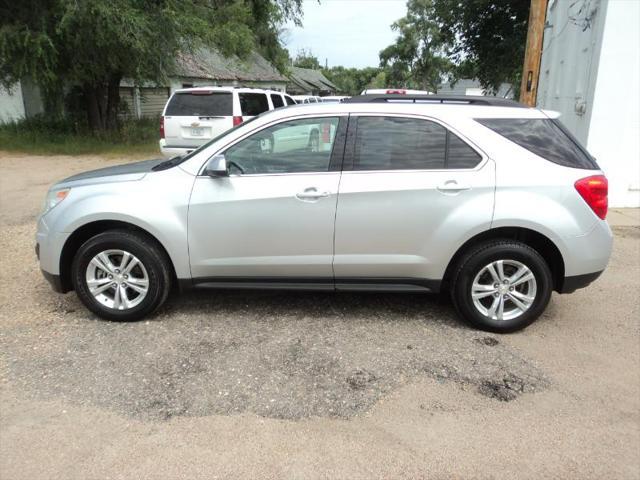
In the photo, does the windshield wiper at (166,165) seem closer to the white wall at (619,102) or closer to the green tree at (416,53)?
the white wall at (619,102)

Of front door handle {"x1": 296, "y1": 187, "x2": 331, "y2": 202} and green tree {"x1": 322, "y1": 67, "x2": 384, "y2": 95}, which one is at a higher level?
green tree {"x1": 322, "y1": 67, "x2": 384, "y2": 95}

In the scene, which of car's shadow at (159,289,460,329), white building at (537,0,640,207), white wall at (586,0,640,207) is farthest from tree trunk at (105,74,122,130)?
car's shadow at (159,289,460,329)

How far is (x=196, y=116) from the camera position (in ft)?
35.8

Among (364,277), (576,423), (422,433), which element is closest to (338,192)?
(364,277)

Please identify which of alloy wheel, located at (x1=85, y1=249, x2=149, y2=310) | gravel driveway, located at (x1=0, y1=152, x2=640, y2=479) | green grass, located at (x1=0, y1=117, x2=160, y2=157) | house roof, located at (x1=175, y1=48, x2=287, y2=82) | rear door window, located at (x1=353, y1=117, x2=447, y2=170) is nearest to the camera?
gravel driveway, located at (x1=0, y1=152, x2=640, y2=479)

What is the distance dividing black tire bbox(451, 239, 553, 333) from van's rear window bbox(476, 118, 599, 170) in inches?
28.4

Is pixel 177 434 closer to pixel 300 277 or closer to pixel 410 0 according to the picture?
pixel 300 277

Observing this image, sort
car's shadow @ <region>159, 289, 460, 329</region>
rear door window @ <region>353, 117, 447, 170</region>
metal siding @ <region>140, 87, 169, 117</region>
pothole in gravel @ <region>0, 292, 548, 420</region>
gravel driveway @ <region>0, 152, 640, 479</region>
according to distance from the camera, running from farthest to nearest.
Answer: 1. metal siding @ <region>140, 87, 169, 117</region>
2. car's shadow @ <region>159, 289, 460, 329</region>
3. rear door window @ <region>353, 117, 447, 170</region>
4. pothole in gravel @ <region>0, 292, 548, 420</region>
5. gravel driveway @ <region>0, 152, 640, 479</region>

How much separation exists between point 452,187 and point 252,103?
27.7 feet

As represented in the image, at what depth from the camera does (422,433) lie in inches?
116

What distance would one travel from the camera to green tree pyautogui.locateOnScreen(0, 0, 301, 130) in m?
14.1

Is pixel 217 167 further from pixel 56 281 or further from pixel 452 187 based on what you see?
pixel 452 187

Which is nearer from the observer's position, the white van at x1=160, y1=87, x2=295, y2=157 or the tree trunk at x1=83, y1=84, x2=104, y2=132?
the white van at x1=160, y1=87, x2=295, y2=157

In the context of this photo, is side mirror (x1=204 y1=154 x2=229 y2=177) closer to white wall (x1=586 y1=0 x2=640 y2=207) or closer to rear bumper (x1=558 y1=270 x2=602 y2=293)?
rear bumper (x1=558 y1=270 x2=602 y2=293)
